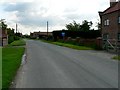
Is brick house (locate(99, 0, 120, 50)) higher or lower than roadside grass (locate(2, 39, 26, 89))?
higher

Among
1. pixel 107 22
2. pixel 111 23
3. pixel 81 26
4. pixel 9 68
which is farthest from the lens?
pixel 81 26

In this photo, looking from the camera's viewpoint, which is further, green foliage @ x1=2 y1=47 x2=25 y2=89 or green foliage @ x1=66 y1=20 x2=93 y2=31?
green foliage @ x1=66 y1=20 x2=93 y2=31

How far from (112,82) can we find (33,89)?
10.4 feet

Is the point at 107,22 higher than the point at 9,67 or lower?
higher

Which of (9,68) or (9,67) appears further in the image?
(9,67)

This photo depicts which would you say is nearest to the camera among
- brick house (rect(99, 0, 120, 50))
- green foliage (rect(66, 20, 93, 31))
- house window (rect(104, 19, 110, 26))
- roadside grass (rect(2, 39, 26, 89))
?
roadside grass (rect(2, 39, 26, 89))

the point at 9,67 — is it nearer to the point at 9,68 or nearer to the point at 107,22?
the point at 9,68

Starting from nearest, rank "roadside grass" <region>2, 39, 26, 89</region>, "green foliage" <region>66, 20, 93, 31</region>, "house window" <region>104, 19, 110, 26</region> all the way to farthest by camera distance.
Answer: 1. "roadside grass" <region>2, 39, 26, 89</region>
2. "house window" <region>104, 19, 110, 26</region>
3. "green foliage" <region>66, 20, 93, 31</region>

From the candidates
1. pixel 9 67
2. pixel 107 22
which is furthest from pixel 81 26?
pixel 9 67

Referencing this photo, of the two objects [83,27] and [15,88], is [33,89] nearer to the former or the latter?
[15,88]

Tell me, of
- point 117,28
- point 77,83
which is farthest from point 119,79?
point 117,28

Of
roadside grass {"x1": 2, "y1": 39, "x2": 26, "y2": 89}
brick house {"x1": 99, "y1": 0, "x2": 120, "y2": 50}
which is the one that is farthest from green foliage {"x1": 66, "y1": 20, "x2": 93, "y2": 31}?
roadside grass {"x1": 2, "y1": 39, "x2": 26, "y2": 89}

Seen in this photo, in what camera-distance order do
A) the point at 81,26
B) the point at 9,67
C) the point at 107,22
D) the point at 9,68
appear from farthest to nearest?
the point at 81,26, the point at 107,22, the point at 9,67, the point at 9,68

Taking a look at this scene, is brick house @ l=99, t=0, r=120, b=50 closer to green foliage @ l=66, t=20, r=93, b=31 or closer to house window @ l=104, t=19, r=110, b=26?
house window @ l=104, t=19, r=110, b=26
